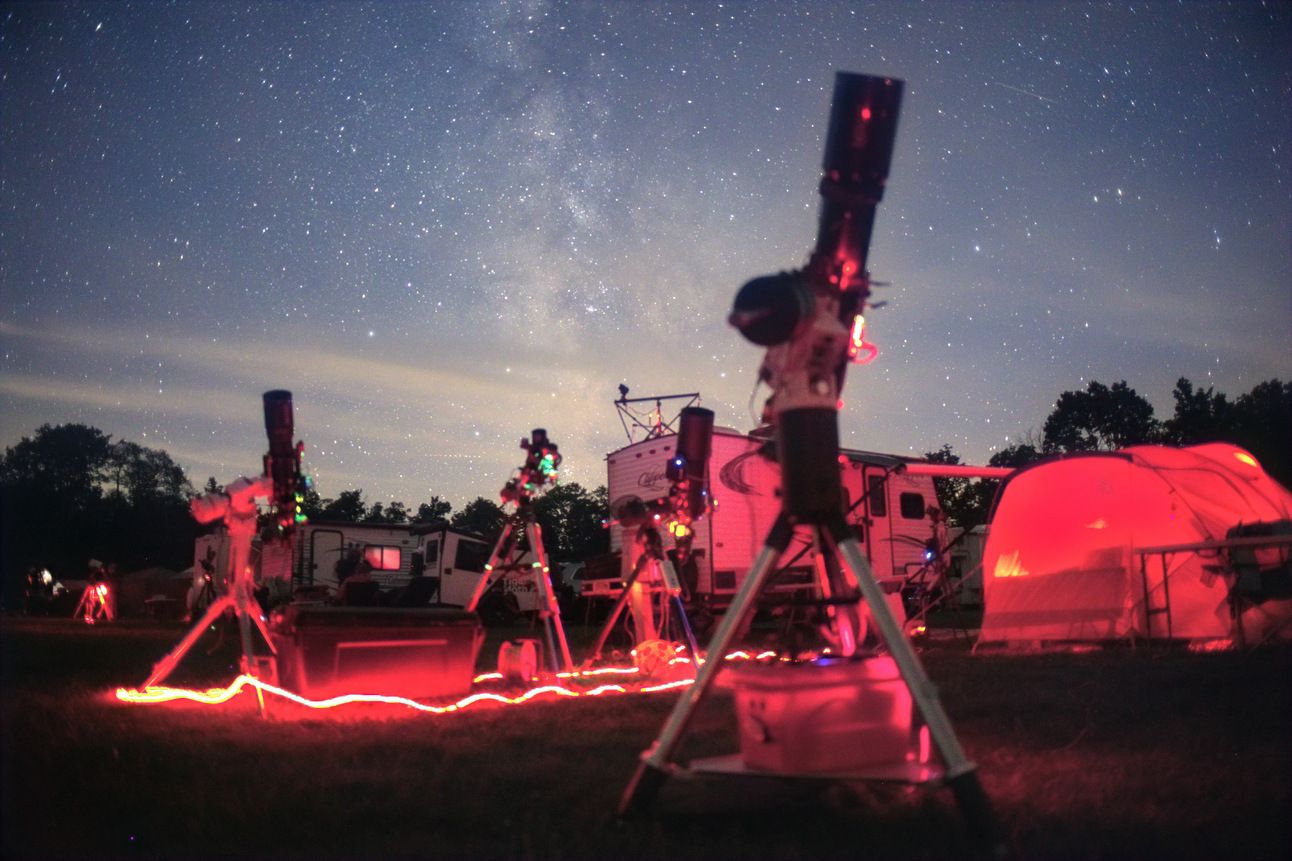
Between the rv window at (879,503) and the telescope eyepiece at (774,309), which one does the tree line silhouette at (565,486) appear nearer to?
the rv window at (879,503)

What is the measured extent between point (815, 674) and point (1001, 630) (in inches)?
408

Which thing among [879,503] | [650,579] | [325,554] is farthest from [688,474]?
[325,554]

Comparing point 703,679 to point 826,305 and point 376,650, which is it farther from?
point 376,650

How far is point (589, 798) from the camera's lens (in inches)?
145

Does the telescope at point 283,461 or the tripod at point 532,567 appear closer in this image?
the telescope at point 283,461

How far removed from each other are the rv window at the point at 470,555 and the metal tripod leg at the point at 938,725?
68.2 feet

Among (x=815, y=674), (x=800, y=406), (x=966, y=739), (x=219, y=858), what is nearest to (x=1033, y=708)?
(x=966, y=739)

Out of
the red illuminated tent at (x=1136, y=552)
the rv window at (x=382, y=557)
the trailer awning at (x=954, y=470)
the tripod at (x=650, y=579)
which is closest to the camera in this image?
the tripod at (x=650, y=579)

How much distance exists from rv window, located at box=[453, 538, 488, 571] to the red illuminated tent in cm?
1394

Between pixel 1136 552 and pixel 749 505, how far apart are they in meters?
7.44

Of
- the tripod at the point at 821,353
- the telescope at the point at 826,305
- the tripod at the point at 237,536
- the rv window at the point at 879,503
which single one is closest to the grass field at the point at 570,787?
the tripod at the point at 821,353

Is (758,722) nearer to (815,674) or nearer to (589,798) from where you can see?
(815,674)

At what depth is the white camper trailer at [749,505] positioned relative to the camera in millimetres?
16125

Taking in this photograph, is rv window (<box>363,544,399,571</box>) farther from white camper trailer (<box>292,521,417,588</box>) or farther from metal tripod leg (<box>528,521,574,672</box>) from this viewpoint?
metal tripod leg (<box>528,521,574,672</box>)
